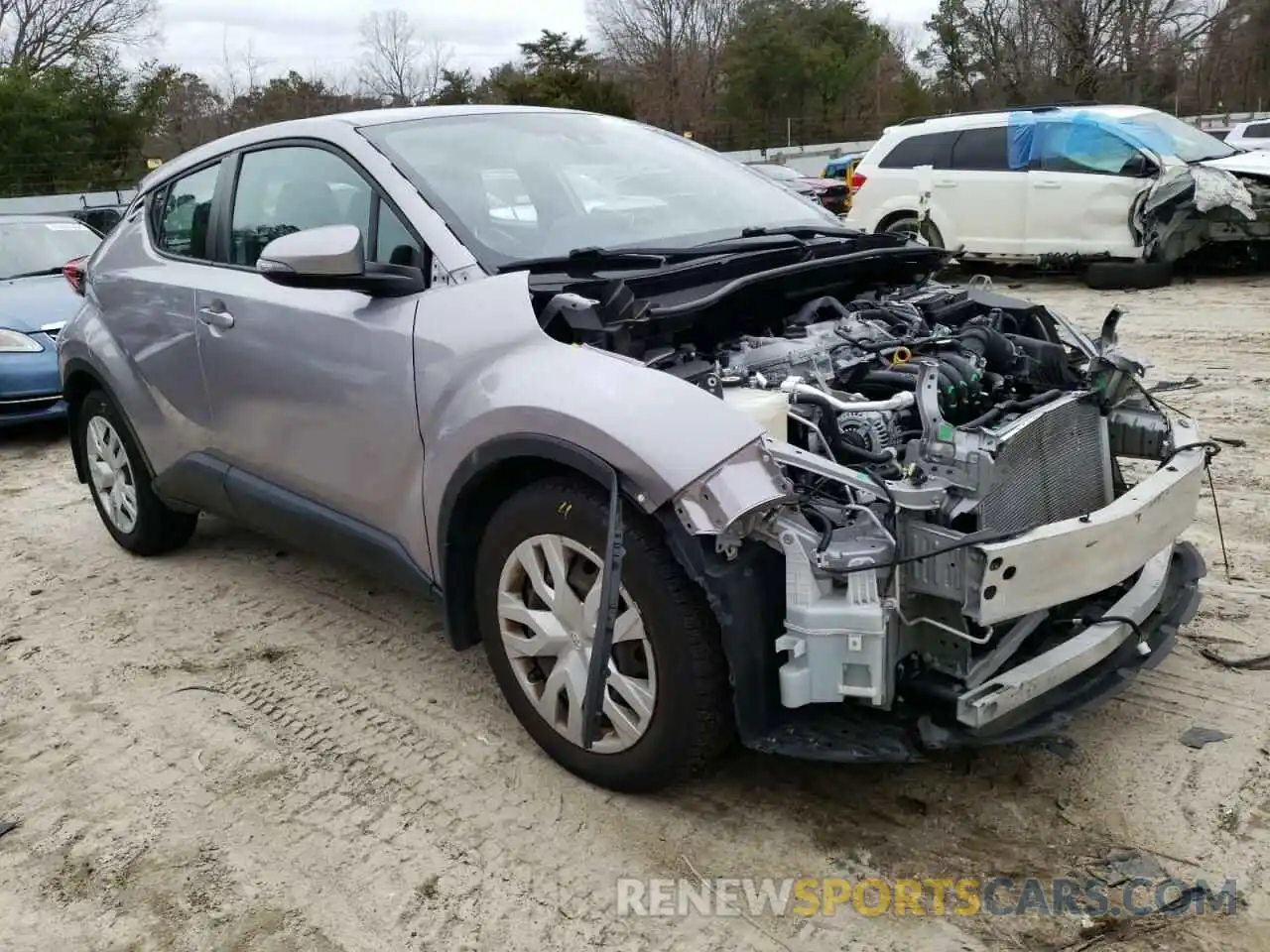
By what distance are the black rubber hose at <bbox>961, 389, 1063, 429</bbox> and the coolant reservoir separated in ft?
1.47

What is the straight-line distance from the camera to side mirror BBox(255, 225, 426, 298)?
2998 mm

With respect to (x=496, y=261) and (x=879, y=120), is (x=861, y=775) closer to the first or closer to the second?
(x=496, y=261)

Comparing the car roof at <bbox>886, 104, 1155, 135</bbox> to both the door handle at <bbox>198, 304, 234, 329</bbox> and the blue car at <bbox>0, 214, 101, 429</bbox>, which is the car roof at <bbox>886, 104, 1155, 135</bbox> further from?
the door handle at <bbox>198, 304, 234, 329</bbox>

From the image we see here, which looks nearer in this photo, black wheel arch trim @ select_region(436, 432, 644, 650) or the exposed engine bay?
the exposed engine bay

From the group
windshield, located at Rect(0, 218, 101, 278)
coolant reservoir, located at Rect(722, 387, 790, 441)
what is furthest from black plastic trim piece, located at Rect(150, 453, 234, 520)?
windshield, located at Rect(0, 218, 101, 278)

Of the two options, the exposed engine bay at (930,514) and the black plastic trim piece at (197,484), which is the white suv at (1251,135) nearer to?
the exposed engine bay at (930,514)

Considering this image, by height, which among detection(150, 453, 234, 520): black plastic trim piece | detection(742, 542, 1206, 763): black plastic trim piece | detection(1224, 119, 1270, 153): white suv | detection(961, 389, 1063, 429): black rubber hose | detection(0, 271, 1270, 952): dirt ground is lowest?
detection(0, 271, 1270, 952): dirt ground

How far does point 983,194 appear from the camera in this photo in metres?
11.4

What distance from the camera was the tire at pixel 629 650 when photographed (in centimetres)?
253

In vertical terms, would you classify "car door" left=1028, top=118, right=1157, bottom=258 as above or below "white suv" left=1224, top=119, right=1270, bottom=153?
below

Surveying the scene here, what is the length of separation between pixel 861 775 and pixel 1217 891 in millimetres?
875

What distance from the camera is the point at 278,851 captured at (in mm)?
2818

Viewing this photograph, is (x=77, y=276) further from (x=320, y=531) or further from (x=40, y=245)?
(x=40, y=245)

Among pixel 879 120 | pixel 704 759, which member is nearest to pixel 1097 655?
pixel 704 759
